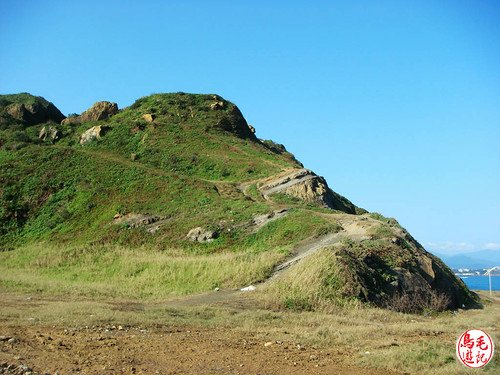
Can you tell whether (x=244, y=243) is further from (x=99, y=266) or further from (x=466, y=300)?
(x=466, y=300)

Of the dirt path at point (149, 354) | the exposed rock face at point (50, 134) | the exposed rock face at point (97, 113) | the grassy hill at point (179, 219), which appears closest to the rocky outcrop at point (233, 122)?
the grassy hill at point (179, 219)

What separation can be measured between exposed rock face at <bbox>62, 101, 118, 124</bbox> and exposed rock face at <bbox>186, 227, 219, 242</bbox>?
3183 cm

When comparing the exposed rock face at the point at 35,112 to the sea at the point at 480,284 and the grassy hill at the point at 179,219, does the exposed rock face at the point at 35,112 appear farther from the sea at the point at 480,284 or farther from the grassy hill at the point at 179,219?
the sea at the point at 480,284

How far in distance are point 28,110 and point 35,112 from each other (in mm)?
865

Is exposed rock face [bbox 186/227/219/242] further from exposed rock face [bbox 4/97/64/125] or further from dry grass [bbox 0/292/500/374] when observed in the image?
exposed rock face [bbox 4/97/64/125]

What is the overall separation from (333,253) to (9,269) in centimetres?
1902

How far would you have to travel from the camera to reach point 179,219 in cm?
3328

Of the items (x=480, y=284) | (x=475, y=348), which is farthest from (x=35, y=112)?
(x=480, y=284)

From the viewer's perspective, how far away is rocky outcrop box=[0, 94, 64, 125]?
57.6m

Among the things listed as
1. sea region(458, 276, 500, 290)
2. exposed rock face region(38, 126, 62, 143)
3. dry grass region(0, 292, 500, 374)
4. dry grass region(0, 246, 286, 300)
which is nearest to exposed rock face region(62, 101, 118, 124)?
exposed rock face region(38, 126, 62, 143)

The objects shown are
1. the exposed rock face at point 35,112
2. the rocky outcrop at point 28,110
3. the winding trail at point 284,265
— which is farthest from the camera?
the exposed rock face at point 35,112

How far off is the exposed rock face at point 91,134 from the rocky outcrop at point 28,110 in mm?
10656

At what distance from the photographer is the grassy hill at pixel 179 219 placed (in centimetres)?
2084

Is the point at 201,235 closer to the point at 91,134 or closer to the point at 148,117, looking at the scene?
the point at 91,134
